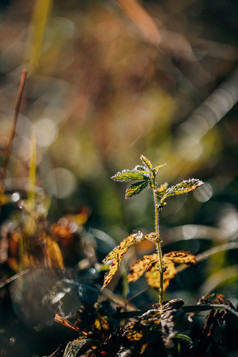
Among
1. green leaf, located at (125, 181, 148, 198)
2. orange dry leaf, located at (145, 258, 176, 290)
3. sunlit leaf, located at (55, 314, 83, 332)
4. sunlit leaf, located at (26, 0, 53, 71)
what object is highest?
sunlit leaf, located at (26, 0, 53, 71)

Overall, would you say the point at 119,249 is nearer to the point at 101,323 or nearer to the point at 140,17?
the point at 101,323

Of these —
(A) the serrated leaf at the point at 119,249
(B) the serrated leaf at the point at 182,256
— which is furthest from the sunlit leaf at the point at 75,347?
(B) the serrated leaf at the point at 182,256

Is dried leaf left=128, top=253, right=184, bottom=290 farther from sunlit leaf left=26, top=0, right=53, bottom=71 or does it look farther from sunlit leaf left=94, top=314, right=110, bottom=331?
sunlit leaf left=26, top=0, right=53, bottom=71

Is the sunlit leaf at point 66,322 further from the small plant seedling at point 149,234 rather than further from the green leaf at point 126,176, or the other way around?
the green leaf at point 126,176

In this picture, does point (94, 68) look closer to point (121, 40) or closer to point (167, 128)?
point (121, 40)

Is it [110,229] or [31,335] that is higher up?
[110,229]

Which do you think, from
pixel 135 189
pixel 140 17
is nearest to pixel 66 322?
pixel 135 189

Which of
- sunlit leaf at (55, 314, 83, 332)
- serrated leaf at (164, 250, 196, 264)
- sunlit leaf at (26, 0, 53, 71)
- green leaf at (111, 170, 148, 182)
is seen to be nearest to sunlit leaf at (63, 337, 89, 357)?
sunlit leaf at (55, 314, 83, 332)

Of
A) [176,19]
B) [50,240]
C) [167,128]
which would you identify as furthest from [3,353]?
[176,19]
